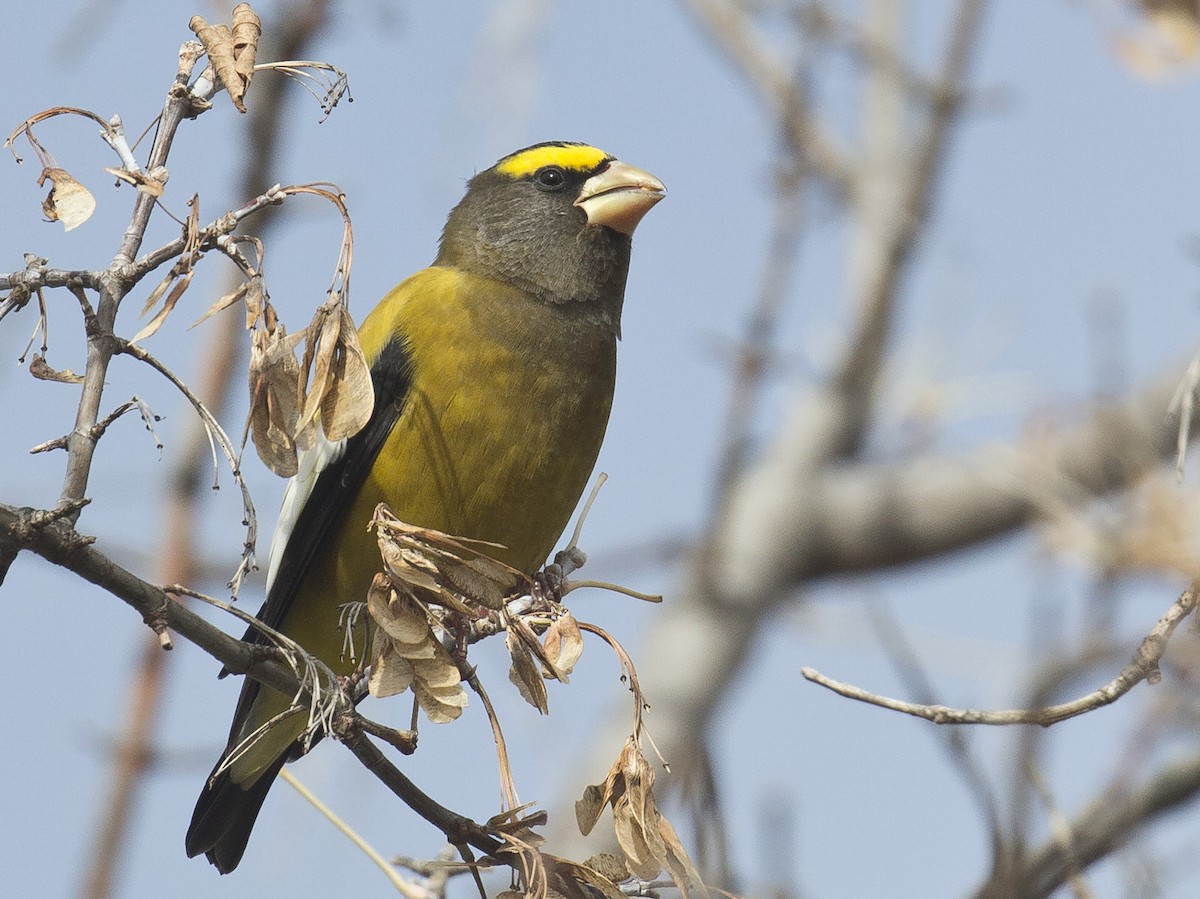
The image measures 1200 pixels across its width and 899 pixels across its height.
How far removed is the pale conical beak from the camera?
384 centimetres

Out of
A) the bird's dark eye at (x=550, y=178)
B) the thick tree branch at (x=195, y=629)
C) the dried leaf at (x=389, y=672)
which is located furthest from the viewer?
the bird's dark eye at (x=550, y=178)

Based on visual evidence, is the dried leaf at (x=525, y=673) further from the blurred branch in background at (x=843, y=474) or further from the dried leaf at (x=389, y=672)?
the blurred branch in background at (x=843, y=474)

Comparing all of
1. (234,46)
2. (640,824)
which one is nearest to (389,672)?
(640,824)

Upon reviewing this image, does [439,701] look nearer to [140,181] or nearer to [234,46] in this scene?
[140,181]

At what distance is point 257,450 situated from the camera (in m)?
1.98

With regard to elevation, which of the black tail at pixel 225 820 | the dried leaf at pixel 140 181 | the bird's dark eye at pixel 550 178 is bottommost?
the black tail at pixel 225 820

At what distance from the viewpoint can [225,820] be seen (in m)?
3.64

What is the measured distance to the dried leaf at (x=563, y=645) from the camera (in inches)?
80.5

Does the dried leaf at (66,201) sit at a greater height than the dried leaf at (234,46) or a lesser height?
lesser

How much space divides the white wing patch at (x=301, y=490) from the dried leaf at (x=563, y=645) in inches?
52.1

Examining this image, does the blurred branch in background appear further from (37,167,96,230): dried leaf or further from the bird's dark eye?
(37,167,96,230): dried leaf

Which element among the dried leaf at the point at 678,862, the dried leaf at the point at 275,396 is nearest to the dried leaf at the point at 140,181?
the dried leaf at the point at 275,396

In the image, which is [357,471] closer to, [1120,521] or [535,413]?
[535,413]

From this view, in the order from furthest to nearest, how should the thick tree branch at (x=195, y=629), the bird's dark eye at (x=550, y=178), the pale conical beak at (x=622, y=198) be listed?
the bird's dark eye at (x=550, y=178), the pale conical beak at (x=622, y=198), the thick tree branch at (x=195, y=629)
